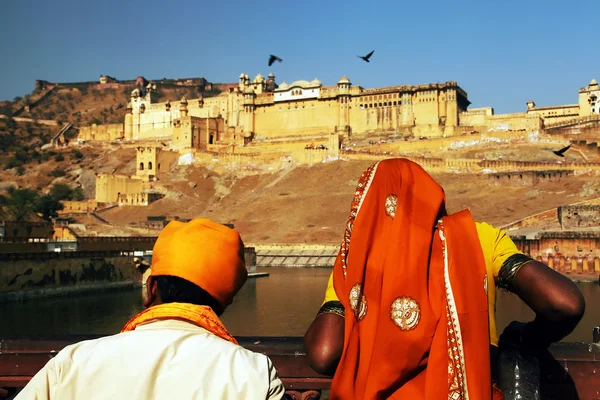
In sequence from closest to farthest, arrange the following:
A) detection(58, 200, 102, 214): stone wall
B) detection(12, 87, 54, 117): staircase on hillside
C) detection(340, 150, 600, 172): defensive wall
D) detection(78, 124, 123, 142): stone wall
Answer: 1. detection(340, 150, 600, 172): defensive wall
2. detection(58, 200, 102, 214): stone wall
3. detection(78, 124, 123, 142): stone wall
4. detection(12, 87, 54, 117): staircase on hillside

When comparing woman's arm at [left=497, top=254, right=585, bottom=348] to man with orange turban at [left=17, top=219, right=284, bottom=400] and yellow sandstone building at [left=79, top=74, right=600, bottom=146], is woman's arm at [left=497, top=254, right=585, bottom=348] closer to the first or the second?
man with orange turban at [left=17, top=219, right=284, bottom=400]

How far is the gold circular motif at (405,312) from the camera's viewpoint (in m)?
2.29

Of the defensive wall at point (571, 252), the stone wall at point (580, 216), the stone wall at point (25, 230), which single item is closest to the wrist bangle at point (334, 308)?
the defensive wall at point (571, 252)

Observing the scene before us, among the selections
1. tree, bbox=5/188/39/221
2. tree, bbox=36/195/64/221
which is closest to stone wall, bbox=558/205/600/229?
tree, bbox=5/188/39/221

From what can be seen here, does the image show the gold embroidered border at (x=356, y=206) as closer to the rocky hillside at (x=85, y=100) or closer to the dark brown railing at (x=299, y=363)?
the dark brown railing at (x=299, y=363)

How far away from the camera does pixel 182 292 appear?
2.40m

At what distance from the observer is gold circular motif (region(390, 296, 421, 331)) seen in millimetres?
2287

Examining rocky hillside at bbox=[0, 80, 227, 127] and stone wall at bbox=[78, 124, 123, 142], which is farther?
rocky hillside at bbox=[0, 80, 227, 127]

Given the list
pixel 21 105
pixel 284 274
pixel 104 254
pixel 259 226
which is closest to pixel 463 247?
pixel 104 254

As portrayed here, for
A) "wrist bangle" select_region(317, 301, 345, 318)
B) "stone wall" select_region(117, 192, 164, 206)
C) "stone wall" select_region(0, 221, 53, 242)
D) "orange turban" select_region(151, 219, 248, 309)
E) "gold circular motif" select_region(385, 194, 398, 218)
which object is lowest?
"stone wall" select_region(0, 221, 53, 242)

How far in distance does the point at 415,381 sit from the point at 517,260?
556 mm

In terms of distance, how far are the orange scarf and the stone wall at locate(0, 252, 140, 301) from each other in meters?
21.6

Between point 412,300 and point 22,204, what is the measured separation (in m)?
55.5

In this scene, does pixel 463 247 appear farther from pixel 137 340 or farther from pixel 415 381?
pixel 137 340
